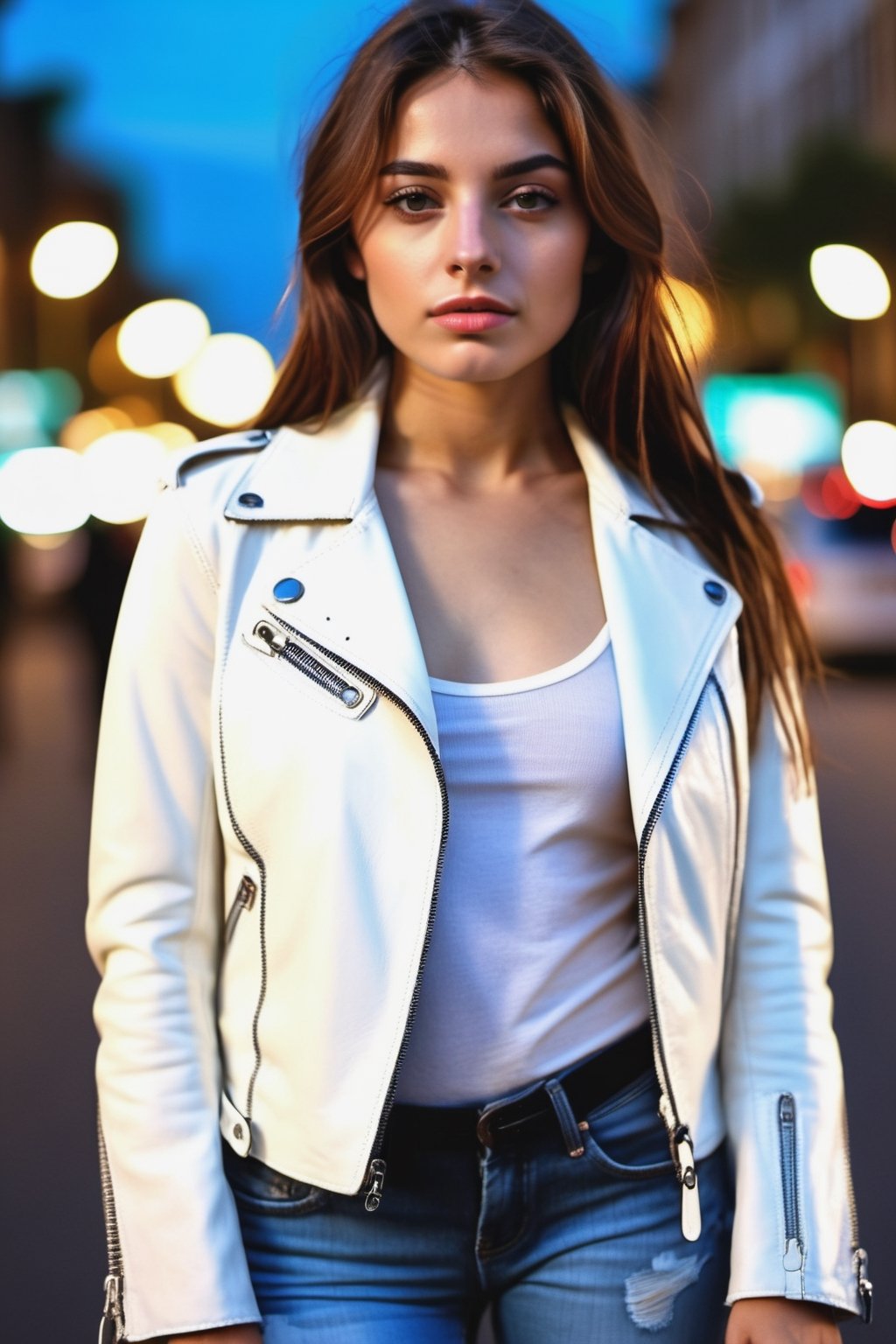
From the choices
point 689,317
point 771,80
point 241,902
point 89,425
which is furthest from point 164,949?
point 771,80

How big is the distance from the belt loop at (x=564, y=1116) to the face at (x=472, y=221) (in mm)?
962

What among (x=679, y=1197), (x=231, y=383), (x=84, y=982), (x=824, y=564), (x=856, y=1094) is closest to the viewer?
(x=679, y=1197)

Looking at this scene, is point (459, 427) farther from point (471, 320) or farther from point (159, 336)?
point (159, 336)

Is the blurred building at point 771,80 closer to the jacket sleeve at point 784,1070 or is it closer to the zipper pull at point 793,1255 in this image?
the jacket sleeve at point 784,1070

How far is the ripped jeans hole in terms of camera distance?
2.35 meters

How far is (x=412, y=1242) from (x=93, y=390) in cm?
4421

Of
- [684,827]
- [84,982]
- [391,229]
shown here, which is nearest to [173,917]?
[684,827]

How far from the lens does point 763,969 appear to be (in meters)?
2.56

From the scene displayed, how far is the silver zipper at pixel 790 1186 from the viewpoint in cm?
242

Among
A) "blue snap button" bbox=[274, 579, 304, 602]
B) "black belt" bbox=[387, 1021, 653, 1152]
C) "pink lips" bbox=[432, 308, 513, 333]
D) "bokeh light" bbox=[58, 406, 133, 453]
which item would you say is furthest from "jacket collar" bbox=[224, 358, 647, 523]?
"bokeh light" bbox=[58, 406, 133, 453]

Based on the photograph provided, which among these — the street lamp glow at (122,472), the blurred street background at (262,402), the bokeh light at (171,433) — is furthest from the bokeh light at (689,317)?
the bokeh light at (171,433)

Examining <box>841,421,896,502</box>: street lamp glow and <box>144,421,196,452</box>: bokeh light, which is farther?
<box>144,421,196,452</box>: bokeh light

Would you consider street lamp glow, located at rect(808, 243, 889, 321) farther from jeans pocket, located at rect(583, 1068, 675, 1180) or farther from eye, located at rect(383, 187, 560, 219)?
jeans pocket, located at rect(583, 1068, 675, 1180)

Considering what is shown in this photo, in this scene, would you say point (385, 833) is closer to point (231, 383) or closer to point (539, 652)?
point (539, 652)
